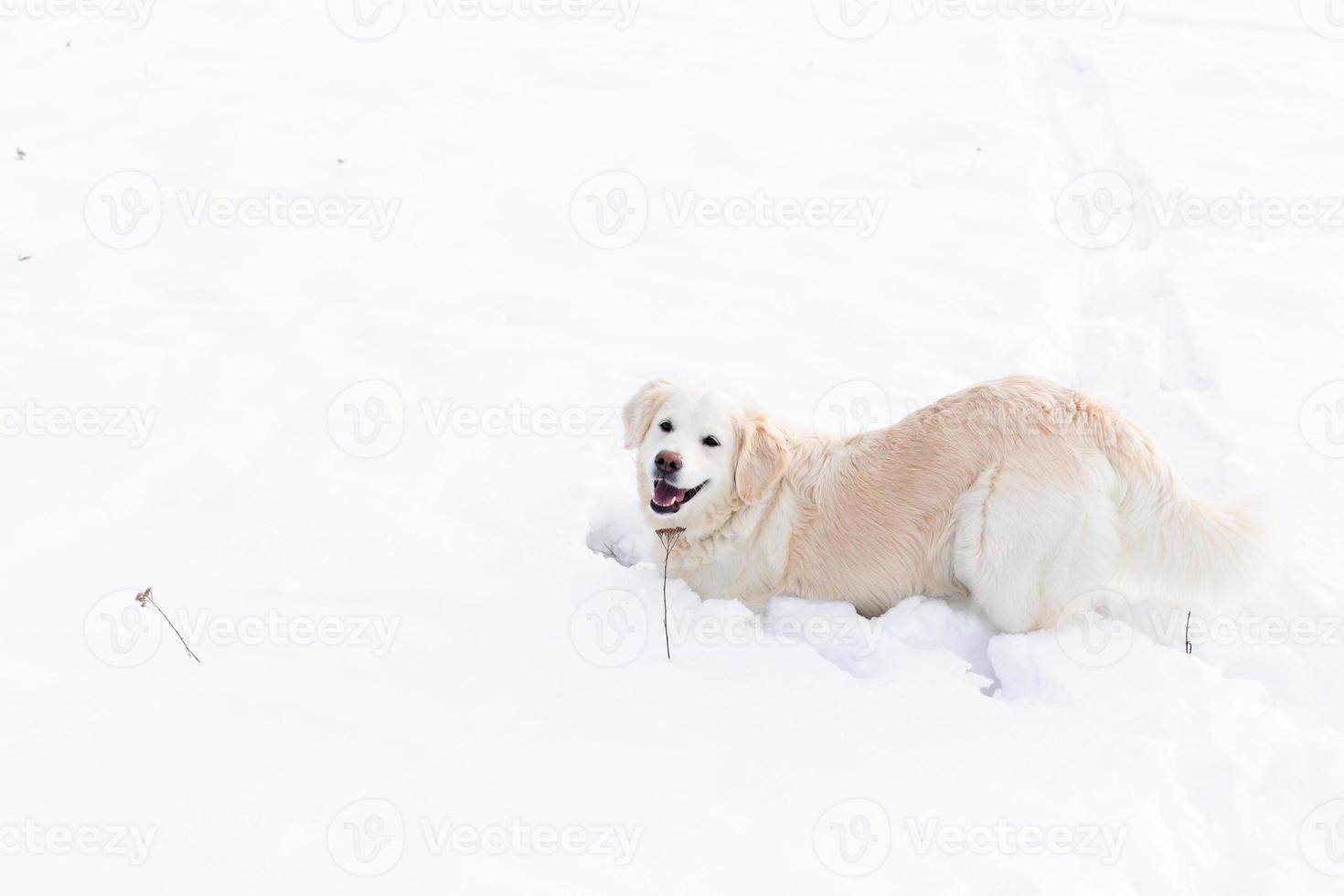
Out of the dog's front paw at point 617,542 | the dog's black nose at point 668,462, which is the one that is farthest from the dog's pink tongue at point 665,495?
the dog's front paw at point 617,542

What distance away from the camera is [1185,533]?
3.18 m

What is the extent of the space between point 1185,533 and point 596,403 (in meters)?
2.67

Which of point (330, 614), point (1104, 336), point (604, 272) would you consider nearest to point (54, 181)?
point (604, 272)

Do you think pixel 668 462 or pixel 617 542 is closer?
pixel 668 462

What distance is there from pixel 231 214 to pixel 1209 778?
6.15m

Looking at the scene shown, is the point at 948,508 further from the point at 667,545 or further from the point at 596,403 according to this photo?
the point at 596,403

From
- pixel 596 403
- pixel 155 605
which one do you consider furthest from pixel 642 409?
pixel 155 605

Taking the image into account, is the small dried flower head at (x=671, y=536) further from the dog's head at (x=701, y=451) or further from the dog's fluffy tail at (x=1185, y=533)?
the dog's fluffy tail at (x=1185, y=533)

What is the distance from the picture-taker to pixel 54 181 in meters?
6.25

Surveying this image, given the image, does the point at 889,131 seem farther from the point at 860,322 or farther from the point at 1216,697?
the point at 1216,697

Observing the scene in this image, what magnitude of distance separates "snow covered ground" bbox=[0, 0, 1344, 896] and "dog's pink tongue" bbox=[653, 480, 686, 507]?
0.38m

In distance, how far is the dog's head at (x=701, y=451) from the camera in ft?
11.5

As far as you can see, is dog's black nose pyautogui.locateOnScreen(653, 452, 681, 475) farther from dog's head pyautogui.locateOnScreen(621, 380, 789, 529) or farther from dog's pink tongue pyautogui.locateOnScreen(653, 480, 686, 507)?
dog's pink tongue pyautogui.locateOnScreen(653, 480, 686, 507)

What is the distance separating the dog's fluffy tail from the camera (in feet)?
10.4
